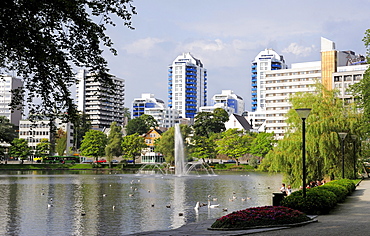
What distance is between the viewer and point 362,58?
5394 inches

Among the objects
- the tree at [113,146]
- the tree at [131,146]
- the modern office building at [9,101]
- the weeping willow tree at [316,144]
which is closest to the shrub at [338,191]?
the weeping willow tree at [316,144]

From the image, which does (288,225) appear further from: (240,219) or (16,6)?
(16,6)

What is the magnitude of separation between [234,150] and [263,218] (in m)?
96.1

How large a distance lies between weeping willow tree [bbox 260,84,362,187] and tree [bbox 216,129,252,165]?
69.4 metres

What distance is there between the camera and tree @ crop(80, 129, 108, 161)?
11619 cm

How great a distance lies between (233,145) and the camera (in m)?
112

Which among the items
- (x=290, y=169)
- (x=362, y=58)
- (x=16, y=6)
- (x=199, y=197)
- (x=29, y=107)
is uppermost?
(x=362, y=58)

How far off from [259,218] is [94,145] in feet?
339

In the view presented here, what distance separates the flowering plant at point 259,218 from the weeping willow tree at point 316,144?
22.8m

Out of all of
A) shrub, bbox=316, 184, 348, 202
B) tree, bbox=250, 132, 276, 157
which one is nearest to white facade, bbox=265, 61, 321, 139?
tree, bbox=250, 132, 276, 157

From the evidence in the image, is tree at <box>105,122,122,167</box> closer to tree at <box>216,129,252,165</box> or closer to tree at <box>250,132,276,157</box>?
tree at <box>216,129,252,165</box>

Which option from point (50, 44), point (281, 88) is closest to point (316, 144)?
point (50, 44)

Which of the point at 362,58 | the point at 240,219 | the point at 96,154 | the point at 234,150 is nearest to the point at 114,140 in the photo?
the point at 96,154

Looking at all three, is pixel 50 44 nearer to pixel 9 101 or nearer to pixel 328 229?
pixel 328 229
